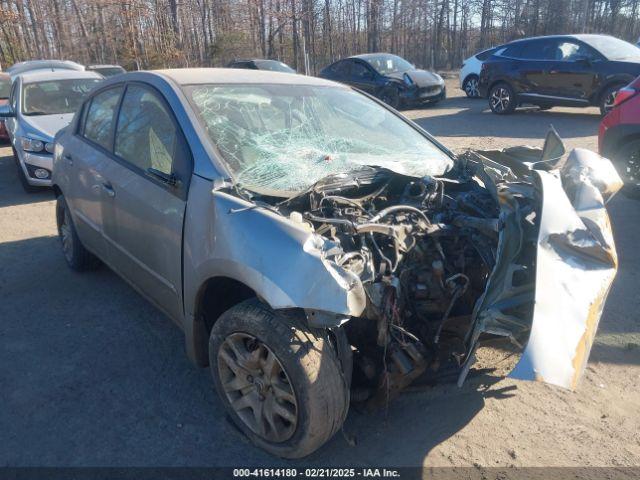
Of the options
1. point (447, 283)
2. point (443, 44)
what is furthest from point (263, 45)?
point (447, 283)

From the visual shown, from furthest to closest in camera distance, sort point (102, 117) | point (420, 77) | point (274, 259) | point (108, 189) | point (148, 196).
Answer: point (420, 77)
point (102, 117)
point (108, 189)
point (148, 196)
point (274, 259)

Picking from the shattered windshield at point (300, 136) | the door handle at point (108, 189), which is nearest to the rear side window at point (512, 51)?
the shattered windshield at point (300, 136)

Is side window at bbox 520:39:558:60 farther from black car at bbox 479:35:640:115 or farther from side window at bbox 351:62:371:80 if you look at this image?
side window at bbox 351:62:371:80

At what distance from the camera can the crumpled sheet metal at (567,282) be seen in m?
2.08

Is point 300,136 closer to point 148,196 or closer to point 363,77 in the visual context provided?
point 148,196

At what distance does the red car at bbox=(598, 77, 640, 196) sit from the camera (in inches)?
241

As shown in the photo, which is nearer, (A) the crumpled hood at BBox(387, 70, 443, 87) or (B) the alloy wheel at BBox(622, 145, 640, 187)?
(B) the alloy wheel at BBox(622, 145, 640, 187)

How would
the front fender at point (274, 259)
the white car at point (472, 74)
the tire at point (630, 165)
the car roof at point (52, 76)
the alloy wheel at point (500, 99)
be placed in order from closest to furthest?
the front fender at point (274, 259) → the tire at point (630, 165) → the car roof at point (52, 76) → the alloy wheel at point (500, 99) → the white car at point (472, 74)

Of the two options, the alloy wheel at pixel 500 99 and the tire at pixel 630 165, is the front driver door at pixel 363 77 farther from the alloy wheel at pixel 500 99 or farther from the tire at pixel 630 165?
the tire at pixel 630 165

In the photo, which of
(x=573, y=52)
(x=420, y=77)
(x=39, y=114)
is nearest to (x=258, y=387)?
(x=39, y=114)

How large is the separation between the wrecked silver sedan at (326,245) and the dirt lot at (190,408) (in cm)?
22

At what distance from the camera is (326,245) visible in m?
2.41

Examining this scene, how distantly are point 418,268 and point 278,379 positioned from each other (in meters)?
0.87

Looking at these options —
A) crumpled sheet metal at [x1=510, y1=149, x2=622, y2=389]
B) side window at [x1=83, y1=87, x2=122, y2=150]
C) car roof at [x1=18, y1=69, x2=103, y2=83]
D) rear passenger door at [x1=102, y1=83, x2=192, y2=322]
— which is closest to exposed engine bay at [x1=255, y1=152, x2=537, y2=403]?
crumpled sheet metal at [x1=510, y1=149, x2=622, y2=389]
